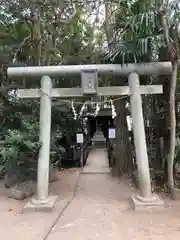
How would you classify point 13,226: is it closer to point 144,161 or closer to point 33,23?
point 144,161

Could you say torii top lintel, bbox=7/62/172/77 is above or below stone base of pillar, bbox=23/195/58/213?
above

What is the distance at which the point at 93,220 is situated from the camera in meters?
5.30

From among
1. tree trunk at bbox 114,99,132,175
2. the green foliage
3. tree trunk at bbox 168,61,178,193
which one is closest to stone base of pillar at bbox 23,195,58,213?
the green foliage

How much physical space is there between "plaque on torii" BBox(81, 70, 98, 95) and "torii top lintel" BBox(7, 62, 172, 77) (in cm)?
9

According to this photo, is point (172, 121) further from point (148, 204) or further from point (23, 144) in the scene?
point (23, 144)

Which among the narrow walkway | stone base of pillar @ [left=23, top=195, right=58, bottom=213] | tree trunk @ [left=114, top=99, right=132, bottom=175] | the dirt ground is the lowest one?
the dirt ground

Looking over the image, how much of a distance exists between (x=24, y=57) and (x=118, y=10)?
11.0ft

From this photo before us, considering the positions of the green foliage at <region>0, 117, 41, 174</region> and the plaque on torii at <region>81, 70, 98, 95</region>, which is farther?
the green foliage at <region>0, 117, 41, 174</region>

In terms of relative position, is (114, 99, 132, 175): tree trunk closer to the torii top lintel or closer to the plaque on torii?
the torii top lintel

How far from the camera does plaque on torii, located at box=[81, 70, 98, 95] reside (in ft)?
20.2

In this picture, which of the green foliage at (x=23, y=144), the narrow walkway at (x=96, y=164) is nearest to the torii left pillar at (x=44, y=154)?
the green foliage at (x=23, y=144)

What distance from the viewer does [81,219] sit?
5.39 meters

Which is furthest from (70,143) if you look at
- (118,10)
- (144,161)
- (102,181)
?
(144,161)

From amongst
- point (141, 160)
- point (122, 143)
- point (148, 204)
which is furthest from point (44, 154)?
point (122, 143)
